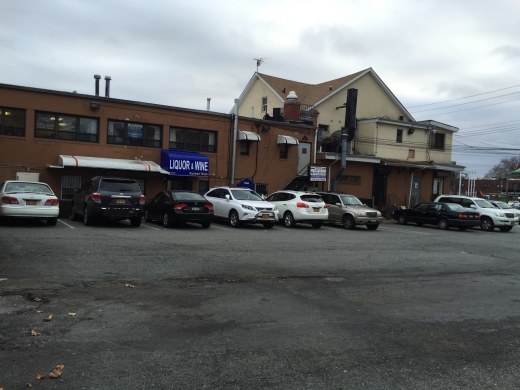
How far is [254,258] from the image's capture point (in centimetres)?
1115

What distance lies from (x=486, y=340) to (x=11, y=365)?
5139 millimetres

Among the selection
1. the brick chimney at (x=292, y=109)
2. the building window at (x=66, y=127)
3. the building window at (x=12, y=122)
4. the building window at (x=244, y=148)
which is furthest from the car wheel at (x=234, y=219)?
the brick chimney at (x=292, y=109)

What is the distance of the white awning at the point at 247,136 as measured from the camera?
87.7 feet

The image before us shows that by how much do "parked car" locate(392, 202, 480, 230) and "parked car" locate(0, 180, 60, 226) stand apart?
17375 mm

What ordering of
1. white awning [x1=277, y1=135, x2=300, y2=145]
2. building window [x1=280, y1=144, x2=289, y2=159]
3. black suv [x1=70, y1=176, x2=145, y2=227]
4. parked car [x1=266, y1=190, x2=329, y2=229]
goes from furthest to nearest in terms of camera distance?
building window [x1=280, y1=144, x2=289, y2=159], white awning [x1=277, y1=135, x2=300, y2=145], parked car [x1=266, y1=190, x2=329, y2=229], black suv [x1=70, y1=176, x2=145, y2=227]

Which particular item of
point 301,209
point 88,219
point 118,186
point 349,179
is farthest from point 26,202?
point 349,179

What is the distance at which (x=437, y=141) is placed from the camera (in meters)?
38.7

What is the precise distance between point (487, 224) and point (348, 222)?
8076 millimetres

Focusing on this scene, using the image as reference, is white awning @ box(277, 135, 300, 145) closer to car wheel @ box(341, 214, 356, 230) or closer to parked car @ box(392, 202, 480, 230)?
parked car @ box(392, 202, 480, 230)

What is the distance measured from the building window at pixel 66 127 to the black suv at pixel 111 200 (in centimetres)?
688

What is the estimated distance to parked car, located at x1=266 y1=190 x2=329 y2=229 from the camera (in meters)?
19.9

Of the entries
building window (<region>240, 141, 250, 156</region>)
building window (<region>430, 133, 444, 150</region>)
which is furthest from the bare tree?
building window (<region>240, 141, 250, 156</region>)

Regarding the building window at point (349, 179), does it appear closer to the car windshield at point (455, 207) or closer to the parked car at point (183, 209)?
the car windshield at point (455, 207)

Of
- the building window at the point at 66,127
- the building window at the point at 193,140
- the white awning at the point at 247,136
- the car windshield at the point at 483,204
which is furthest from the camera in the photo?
the white awning at the point at 247,136
